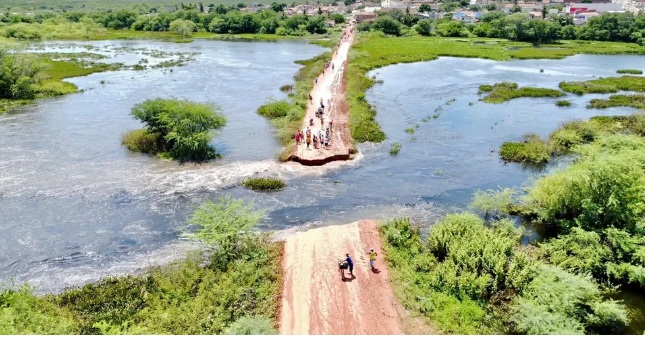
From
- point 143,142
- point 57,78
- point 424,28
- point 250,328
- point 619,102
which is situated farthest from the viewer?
point 424,28

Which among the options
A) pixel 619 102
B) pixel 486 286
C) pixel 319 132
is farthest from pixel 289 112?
pixel 619 102

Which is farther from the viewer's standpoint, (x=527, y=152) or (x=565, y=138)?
(x=565, y=138)

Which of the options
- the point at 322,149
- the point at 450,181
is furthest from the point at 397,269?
the point at 322,149

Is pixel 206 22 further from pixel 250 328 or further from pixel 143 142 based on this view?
pixel 250 328

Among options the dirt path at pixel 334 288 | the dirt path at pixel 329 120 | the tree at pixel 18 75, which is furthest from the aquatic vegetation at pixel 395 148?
the tree at pixel 18 75

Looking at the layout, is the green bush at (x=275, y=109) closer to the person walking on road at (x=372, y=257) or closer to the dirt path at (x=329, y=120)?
the dirt path at (x=329, y=120)
